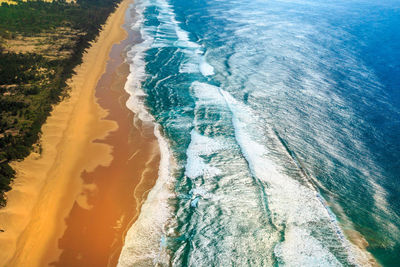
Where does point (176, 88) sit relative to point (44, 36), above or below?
below

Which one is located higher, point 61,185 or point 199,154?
point 61,185

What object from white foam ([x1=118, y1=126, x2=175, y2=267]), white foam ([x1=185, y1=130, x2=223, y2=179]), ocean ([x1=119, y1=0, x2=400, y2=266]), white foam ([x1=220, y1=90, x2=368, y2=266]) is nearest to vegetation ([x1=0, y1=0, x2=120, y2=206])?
ocean ([x1=119, y1=0, x2=400, y2=266])

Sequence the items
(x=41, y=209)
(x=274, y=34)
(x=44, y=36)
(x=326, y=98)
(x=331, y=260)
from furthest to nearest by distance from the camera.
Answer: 1. (x=274, y=34)
2. (x=44, y=36)
3. (x=326, y=98)
4. (x=41, y=209)
5. (x=331, y=260)

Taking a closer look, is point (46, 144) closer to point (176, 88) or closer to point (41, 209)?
point (41, 209)

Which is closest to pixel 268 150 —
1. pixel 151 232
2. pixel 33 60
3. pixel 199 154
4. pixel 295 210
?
pixel 199 154

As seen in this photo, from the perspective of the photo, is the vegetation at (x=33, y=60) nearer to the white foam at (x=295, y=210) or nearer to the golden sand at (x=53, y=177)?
the golden sand at (x=53, y=177)

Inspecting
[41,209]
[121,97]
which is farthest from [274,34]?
[41,209]

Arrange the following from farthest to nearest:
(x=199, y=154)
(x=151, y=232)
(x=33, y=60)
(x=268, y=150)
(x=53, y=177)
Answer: (x=33, y=60) < (x=268, y=150) < (x=199, y=154) < (x=53, y=177) < (x=151, y=232)

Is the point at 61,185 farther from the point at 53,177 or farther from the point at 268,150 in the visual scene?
the point at 268,150
